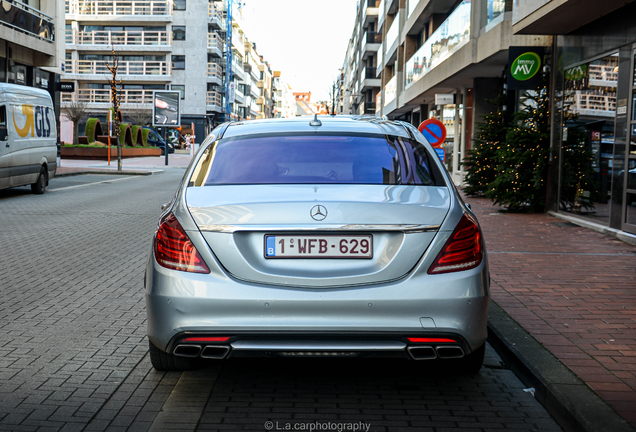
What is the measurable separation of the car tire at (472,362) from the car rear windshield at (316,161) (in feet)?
3.26

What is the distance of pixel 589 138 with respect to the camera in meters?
12.6

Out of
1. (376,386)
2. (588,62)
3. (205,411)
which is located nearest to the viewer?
(205,411)

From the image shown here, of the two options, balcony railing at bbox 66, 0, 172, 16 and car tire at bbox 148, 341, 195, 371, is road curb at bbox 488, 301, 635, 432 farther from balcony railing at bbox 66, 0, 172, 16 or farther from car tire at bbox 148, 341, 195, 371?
balcony railing at bbox 66, 0, 172, 16

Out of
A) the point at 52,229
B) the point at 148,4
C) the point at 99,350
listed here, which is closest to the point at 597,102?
the point at 52,229

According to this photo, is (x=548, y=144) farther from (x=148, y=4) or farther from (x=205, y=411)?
(x=148, y=4)

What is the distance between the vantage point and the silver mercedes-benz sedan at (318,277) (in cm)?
336

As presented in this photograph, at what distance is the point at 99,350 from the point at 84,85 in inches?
3042

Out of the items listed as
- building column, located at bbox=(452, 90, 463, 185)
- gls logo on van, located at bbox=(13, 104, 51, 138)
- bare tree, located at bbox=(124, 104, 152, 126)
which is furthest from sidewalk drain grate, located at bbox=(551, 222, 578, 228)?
bare tree, located at bbox=(124, 104, 152, 126)

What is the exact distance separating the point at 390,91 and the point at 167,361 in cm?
3882

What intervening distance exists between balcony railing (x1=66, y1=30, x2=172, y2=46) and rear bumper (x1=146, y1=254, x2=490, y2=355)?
243 ft

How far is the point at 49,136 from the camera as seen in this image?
61.8ft

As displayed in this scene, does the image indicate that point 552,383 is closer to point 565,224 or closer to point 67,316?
point 67,316

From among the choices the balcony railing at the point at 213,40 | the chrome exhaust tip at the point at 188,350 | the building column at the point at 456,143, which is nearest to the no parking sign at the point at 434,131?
the chrome exhaust tip at the point at 188,350

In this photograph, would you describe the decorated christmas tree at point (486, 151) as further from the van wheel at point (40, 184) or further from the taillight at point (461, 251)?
the taillight at point (461, 251)
